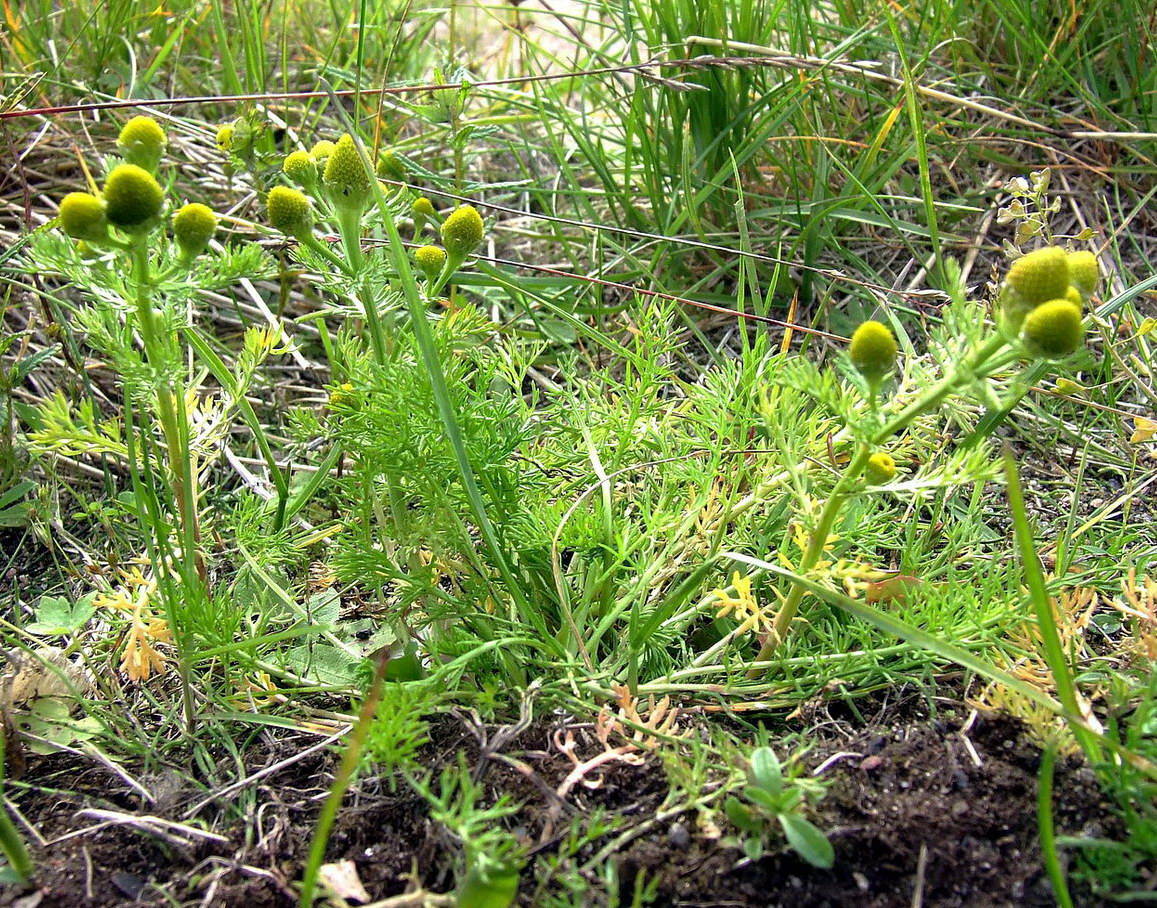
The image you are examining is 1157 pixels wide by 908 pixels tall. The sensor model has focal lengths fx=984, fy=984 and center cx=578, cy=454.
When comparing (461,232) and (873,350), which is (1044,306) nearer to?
(873,350)

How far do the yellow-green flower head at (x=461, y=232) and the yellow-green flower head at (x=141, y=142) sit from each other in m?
0.43

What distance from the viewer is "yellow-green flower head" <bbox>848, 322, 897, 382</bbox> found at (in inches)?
48.1

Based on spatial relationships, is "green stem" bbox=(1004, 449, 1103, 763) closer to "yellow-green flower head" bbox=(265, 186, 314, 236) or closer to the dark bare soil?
the dark bare soil

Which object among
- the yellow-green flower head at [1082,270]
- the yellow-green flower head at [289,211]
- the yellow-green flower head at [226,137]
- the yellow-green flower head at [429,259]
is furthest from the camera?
the yellow-green flower head at [226,137]

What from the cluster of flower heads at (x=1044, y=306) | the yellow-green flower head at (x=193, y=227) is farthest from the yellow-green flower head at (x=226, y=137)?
the cluster of flower heads at (x=1044, y=306)

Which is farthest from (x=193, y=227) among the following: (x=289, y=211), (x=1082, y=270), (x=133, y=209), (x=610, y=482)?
(x=1082, y=270)

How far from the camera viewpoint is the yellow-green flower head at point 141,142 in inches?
53.2

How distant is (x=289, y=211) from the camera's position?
1533 millimetres

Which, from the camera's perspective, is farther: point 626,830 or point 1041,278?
point 626,830

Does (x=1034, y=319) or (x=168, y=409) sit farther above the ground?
(x=1034, y=319)

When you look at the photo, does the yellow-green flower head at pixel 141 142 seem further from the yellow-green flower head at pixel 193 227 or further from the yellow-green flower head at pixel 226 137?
the yellow-green flower head at pixel 226 137

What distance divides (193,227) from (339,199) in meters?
0.29

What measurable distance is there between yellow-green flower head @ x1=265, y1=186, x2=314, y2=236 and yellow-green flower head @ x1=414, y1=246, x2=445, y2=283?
183 millimetres

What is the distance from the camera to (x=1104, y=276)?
2.27 metres
